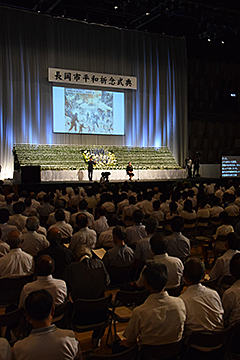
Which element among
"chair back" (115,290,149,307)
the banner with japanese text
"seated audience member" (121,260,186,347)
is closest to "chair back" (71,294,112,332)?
"chair back" (115,290,149,307)

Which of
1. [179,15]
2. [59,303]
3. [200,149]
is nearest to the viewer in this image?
[59,303]

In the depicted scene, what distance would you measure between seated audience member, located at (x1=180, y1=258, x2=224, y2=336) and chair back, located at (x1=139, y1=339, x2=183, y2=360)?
231 millimetres

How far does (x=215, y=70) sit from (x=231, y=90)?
1.71 m

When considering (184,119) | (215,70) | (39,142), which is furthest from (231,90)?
(39,142)

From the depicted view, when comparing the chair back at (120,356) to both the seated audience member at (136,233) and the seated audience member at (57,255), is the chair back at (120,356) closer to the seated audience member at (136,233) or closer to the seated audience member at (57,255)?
the seated audience member at (57,255)

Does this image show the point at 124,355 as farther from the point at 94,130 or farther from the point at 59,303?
the point at 94,130

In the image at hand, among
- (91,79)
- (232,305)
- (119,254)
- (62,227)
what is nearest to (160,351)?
(232,305)

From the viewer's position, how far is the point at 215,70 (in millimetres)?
23734

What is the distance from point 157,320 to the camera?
2512mm

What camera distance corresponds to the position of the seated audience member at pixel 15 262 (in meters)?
3.85

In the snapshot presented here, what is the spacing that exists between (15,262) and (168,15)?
54.2 feet

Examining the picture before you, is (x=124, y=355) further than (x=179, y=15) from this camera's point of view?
No

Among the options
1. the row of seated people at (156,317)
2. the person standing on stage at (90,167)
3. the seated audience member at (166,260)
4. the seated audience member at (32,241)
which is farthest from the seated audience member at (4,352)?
the person standing on stage at (90,167)

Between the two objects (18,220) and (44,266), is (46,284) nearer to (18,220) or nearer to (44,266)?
(44,266)
